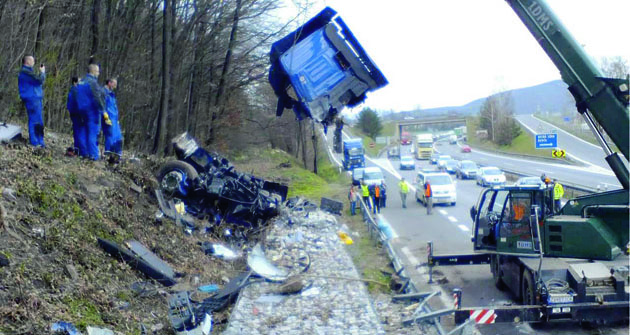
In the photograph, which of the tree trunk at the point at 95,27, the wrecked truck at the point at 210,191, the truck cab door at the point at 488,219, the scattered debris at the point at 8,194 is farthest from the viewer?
the tree trunk at the point at 95,27

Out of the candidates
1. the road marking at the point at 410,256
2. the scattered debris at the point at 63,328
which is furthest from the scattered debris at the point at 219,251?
the scattered debris at the point at 63,328

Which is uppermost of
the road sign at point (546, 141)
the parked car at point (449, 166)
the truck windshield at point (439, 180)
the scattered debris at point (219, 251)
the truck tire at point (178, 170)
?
the road sign at point (546, 141)

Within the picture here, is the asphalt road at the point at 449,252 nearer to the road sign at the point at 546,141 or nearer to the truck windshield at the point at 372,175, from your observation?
the truck windshield at the point at 372,175

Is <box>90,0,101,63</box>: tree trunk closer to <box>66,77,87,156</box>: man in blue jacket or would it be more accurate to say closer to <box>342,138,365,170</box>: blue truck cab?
<box>66,77,87,156</box>: man in blue jacket

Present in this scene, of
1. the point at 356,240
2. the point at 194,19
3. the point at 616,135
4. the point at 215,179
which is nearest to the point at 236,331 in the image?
the point at 616,135

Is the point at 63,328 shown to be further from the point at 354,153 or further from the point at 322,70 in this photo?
the point at 354,153

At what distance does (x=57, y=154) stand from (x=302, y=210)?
11.7 metres

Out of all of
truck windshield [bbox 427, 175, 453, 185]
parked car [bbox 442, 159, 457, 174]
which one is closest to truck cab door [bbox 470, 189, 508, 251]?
truck windshield [bbox 427, 175, 453, 185]

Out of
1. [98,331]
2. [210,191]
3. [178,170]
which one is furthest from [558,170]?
[98,331]

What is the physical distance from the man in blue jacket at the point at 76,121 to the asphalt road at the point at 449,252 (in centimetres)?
736

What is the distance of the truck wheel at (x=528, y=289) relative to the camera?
1007 cm

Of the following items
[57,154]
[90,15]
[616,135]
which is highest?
[90,15]

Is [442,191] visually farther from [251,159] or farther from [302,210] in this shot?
[251,159]

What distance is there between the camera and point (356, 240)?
18.3m
